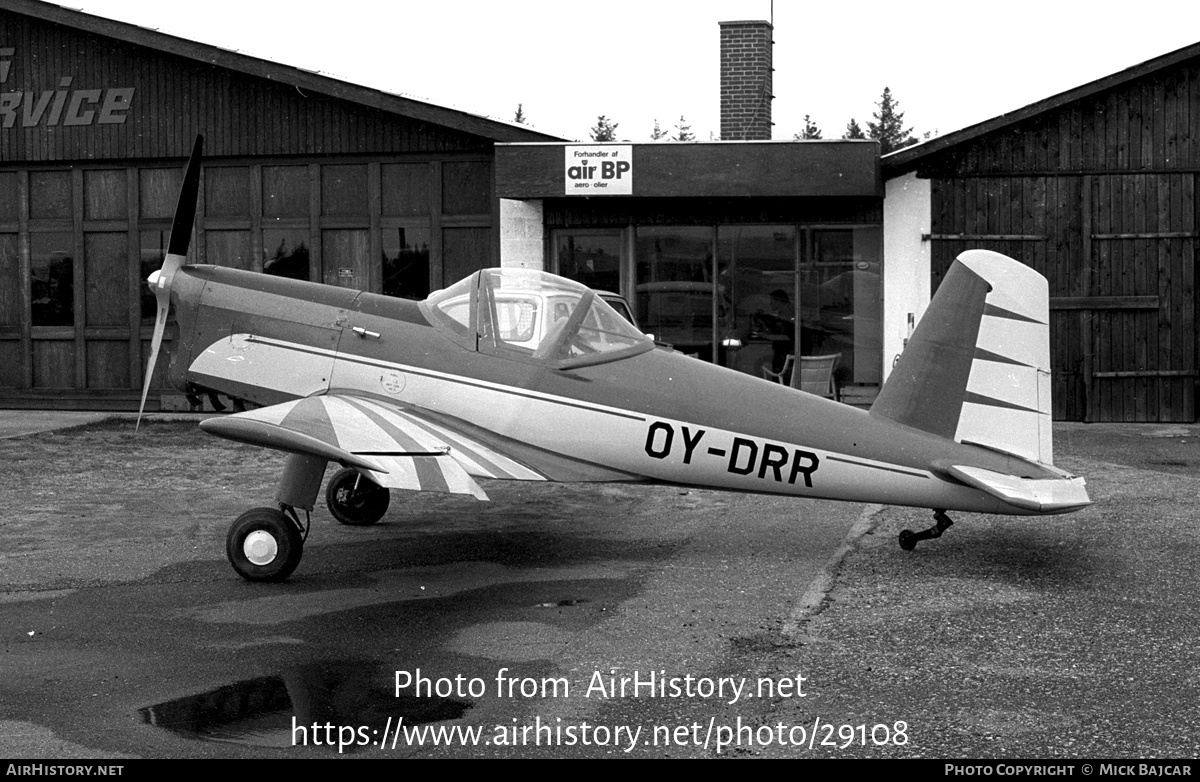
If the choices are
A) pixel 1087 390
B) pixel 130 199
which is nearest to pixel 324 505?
pixel 130 199

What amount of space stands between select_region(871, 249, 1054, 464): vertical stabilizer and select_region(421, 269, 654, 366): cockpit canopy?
1900mm

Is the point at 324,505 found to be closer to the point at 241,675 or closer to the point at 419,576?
the point at 419,576

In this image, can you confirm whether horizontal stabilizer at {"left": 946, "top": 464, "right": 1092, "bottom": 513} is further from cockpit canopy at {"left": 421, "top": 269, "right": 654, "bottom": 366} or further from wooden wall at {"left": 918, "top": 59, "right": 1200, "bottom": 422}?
wooden wall at {"left": 918, "top": 59, "right": 1200, "bottom": 422}

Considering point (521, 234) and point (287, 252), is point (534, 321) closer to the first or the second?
point (521, 234)

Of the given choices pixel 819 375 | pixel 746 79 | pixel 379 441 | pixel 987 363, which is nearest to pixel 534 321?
pixel 379 441

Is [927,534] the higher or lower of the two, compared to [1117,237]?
lower

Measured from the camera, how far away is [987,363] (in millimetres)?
7617

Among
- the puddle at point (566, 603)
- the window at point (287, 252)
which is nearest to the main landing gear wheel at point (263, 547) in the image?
the puddle at point (566, 603)

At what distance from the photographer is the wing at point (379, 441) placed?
7.12 m

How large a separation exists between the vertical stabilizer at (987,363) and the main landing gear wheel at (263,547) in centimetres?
396

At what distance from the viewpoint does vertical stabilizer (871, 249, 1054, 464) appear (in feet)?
24.7

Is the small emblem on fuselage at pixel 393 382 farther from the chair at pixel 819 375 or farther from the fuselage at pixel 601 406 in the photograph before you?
the chair at pixel 819 375

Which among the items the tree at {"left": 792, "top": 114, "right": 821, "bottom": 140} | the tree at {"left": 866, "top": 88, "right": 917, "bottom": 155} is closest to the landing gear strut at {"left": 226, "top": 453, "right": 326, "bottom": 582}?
the tree at {"left": 792, "top": 114, "right": 821, "bottom": 140}

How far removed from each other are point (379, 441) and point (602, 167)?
9324mm
